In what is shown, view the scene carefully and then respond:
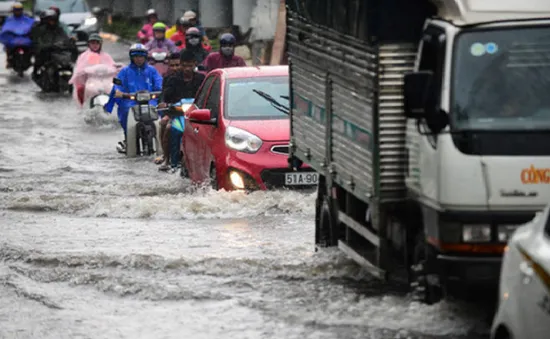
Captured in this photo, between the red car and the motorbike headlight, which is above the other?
the red car

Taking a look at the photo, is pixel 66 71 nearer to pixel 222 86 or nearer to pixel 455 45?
pixel 222 86

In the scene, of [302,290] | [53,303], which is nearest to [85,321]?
[53,303]

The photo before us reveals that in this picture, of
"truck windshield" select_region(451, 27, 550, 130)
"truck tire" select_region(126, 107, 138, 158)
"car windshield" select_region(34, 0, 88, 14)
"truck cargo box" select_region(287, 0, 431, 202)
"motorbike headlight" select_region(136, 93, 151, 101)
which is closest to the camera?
"truck windshield" select_region(451, 27, 550, 130)

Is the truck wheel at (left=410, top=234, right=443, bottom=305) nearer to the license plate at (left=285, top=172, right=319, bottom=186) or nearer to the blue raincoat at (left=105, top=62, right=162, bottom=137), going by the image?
the license plate at (left=285, top=172, right=319, bottom=186)

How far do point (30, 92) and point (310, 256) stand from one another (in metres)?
24.3

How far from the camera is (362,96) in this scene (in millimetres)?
10156

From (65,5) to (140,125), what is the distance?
72.3 feet

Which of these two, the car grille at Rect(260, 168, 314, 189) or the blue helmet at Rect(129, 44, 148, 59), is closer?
the car grille at Rect(260, 168, 314, 189)

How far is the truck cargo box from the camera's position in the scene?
969cm

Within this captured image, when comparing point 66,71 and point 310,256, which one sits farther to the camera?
point 66,71

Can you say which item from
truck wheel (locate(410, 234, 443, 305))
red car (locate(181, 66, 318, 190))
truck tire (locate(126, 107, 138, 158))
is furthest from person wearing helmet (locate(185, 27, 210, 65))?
truck wheel (locate(410, 234, 443, 305))

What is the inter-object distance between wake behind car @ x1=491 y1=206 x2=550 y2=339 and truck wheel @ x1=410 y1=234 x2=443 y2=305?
2230mm

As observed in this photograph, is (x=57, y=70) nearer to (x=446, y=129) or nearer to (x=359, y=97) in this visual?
(x=359, y=97)

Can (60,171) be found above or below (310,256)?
below
